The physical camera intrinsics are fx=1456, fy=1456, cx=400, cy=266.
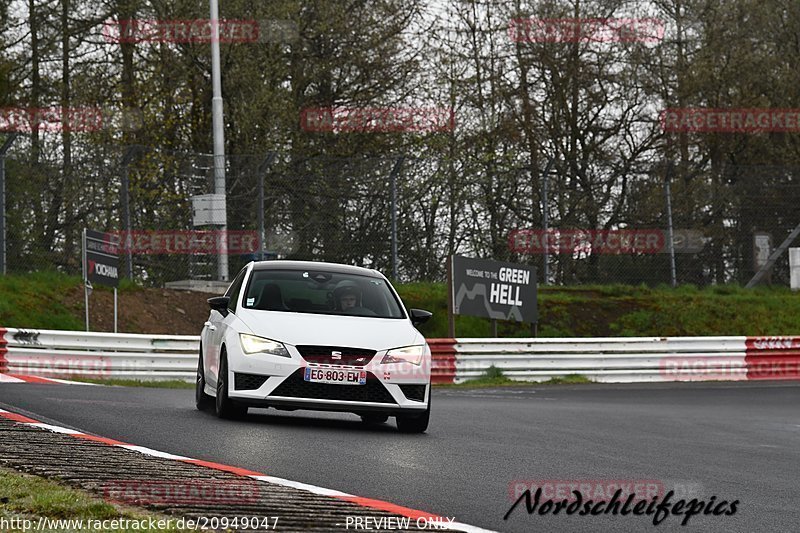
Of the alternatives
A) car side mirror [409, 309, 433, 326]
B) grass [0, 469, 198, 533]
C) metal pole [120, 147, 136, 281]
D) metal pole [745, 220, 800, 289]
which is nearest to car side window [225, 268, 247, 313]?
car side mirror [409, 309, 433, 326]

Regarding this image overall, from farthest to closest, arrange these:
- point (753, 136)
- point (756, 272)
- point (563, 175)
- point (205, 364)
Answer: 1. point (753, 136)
2. point (756, 272)
3. point (563, 175)
4. point (205, 364)

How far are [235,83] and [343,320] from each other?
1996 cm

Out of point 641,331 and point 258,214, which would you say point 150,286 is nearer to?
point 258,214

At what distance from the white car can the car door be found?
0.5 inches

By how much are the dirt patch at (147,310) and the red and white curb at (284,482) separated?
14537 millimetres

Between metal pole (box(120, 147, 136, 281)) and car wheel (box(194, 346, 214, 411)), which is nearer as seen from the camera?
car wheel (box(194, 346, 214, 411))

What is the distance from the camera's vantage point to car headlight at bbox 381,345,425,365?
12094 millimetres

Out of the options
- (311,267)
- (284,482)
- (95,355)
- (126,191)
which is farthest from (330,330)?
(126,191)

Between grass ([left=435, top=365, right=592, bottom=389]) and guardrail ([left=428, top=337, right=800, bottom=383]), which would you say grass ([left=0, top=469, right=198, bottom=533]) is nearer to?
grass ([left=435, top=365, right=592, bottom=389])

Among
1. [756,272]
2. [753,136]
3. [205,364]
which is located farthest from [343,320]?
[753,136]

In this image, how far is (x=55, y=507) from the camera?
659 cm

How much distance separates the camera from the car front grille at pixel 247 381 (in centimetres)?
1190

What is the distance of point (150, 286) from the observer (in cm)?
2697

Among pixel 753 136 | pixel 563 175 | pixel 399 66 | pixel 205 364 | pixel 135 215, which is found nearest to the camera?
pixel 205 364
